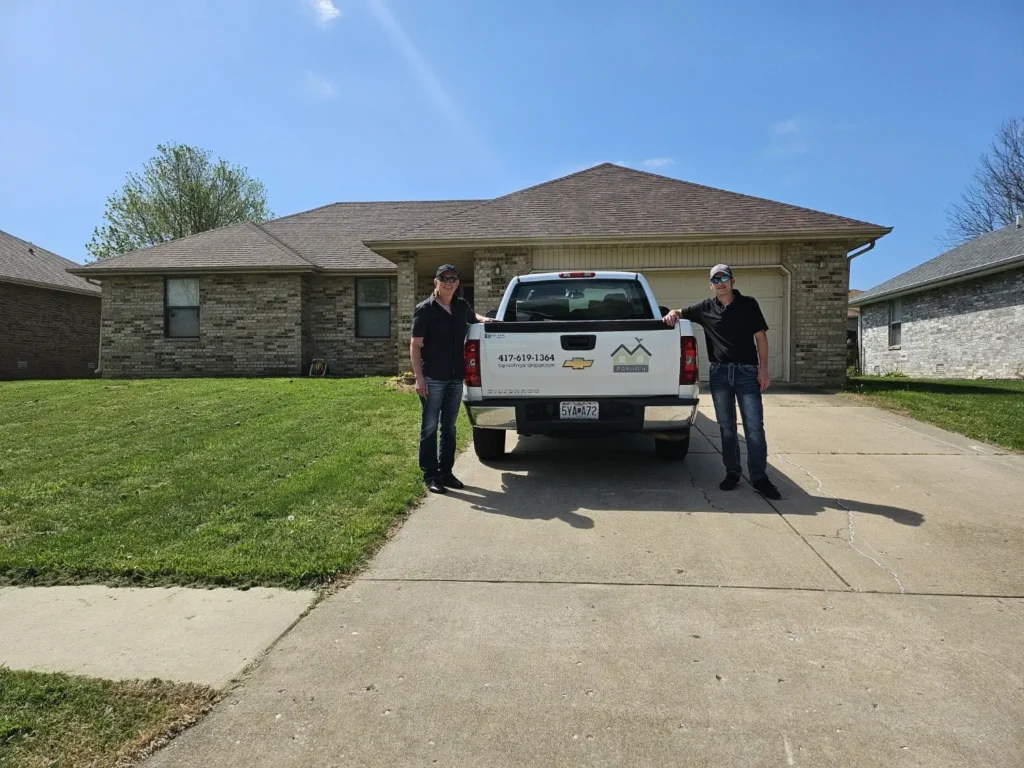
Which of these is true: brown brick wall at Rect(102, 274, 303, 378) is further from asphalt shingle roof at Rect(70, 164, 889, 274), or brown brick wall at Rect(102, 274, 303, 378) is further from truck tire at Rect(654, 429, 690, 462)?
truck tire at Rect(654, 429, 690, 462)

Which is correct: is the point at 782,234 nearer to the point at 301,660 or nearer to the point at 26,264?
the point at 301,660

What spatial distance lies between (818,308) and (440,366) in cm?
962

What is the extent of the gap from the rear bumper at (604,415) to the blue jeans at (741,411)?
25cm

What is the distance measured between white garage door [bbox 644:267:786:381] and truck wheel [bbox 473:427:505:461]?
23.5ft

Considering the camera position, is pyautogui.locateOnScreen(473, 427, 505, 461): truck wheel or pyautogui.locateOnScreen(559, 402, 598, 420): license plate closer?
pyautogui.locateOnScreen(559, 402, 598, 420): license plate

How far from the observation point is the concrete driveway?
2.11 m

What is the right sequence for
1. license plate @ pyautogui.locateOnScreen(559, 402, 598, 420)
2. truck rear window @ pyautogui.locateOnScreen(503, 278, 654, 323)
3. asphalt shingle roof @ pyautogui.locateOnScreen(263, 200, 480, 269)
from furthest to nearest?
asphalt shingle roof @ pyautogui.locateOnScreen(263, 200, 480, 269)
truck rear window @ pyautogui.locateOnScreen(503, 278, 654, 323)
license plate @ pyautogui.locateOnScreen(559, 402, 598, 420)

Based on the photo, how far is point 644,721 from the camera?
7.25ft

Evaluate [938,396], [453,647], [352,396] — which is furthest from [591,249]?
[453,647]

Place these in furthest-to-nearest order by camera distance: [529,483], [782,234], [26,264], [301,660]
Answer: [26,264], [782,234], [529,483], [301,660]

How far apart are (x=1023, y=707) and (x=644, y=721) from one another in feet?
4.53

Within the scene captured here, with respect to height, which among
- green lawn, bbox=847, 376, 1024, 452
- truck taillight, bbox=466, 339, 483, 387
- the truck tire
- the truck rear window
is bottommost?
the truck tire

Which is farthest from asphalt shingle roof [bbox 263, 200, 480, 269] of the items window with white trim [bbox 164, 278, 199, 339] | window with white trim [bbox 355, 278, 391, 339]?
window with white trim [bbox 164, 278, 199, 339]

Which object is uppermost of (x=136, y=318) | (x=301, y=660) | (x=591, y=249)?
(x=591, y=249)
